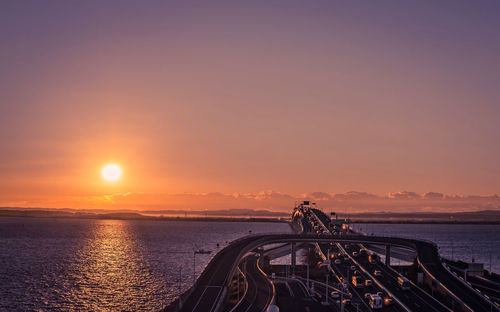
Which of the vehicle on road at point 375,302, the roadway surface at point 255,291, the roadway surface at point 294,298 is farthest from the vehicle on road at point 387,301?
the roadway surface at point 255,291

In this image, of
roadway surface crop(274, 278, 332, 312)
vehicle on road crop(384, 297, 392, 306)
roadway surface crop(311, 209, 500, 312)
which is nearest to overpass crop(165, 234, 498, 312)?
roadway surface crop(311, 209, 500, 312)

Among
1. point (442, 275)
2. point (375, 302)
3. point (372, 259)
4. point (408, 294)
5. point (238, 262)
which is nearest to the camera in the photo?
point (375, 302)

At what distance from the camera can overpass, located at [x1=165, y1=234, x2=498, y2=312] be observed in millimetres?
72688

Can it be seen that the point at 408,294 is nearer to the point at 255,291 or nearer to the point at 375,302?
the point at 375,302

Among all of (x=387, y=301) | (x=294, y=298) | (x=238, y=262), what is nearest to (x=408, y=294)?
(x=387, y=301)

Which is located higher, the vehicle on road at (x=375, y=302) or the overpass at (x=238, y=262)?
the overpass at (x=238, y=262)

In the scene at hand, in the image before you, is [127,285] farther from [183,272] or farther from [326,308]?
[326,308]

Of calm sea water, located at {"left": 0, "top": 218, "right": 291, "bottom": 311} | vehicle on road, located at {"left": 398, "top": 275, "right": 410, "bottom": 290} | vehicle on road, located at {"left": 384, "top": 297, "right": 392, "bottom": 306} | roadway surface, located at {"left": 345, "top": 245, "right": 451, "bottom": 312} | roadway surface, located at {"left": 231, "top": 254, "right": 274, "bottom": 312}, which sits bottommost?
calm sea water, located at {"left": 0, "top": 218, "right": 291, "bottom": 311}

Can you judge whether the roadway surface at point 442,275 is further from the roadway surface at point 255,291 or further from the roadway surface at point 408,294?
A: the roadway surface at point 255,291

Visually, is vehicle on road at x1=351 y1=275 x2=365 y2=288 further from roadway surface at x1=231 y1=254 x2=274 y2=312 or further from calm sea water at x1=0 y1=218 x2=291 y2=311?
calm sea water at x1=0 y1=218 x2=291 y2=311

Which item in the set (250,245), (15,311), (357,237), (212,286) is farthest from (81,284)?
(357,237)

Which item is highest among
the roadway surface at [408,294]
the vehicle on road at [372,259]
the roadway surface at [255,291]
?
the vehicle on road at [372,259]

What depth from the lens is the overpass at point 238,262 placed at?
72.7 metres

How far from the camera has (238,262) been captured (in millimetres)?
106062
